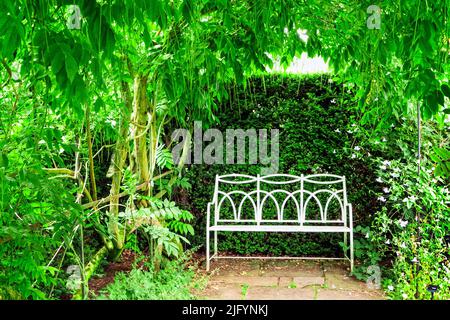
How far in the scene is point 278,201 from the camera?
14.0 ft

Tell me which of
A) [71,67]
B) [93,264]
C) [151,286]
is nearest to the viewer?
[71,67]

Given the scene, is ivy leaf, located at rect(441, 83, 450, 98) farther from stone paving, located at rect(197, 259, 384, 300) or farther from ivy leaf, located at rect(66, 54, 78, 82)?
stone paving, located at rect(197, 259, 384, 300)

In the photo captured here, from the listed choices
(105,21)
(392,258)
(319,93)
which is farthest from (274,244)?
(105,21)

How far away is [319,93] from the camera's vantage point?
426 centimetres

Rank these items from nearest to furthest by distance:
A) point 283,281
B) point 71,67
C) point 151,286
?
1. point 71,67
2. point 151,286
3. point 283,281

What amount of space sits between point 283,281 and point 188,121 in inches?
56.7

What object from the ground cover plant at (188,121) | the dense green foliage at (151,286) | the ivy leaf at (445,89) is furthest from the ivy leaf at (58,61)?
the dense green foliage at (151,286)

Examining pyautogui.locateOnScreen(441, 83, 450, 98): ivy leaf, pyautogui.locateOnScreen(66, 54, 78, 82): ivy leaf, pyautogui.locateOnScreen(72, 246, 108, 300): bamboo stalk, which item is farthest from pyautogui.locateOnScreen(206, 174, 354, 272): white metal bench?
pyautogui.locateOnScreen(66, 54, 78, 82): ivy leaf

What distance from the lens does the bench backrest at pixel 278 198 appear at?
4.11m

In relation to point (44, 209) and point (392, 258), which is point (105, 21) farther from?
point (392, 258)

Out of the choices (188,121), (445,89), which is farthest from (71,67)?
(188,121)

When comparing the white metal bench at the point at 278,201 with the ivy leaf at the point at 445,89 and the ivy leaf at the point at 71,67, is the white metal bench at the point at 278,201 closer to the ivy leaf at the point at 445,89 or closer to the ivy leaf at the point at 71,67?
the ivy leaf at the point at 445,89

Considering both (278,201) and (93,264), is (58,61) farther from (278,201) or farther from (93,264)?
(278,201)

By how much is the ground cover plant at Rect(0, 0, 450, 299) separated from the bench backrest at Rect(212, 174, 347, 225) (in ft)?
0.41
